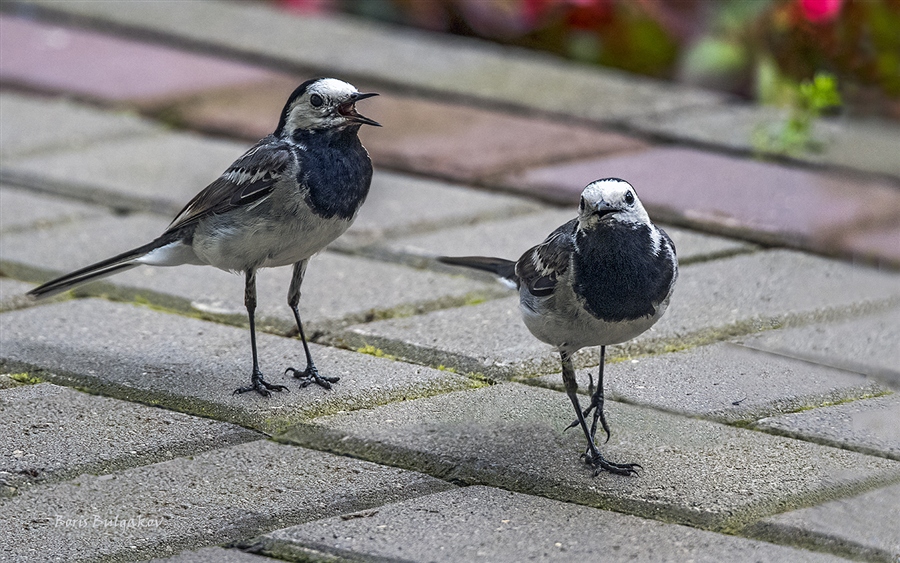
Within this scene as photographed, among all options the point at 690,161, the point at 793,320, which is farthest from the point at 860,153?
the point at 793,320

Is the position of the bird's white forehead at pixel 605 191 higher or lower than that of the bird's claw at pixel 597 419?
higher

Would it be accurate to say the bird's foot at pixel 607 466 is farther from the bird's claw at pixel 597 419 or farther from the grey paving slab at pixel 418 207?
the grey paving slab at pixel 418 207

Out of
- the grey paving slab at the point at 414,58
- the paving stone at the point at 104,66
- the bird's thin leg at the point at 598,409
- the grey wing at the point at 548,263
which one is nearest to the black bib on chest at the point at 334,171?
the grey wing at the point at 548,263

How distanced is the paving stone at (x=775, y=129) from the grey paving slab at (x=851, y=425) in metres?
2.63

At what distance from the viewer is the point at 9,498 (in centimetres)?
355

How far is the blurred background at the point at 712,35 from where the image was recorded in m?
7.39

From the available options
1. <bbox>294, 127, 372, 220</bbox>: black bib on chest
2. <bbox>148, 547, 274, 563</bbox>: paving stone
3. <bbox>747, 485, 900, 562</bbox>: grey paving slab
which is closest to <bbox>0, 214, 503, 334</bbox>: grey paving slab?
<bbox>294, 127, 372, 220</bbox>: black bib on chest

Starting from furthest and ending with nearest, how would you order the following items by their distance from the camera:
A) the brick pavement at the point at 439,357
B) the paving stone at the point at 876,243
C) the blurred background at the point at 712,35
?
the blurred background at the point at 712,35 → the paving stone at the point at 876,243 → the brick pavement at the point at 439,357

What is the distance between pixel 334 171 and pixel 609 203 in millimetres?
993

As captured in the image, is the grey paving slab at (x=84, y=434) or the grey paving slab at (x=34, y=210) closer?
the grey paving slab at (x=84, y=434)

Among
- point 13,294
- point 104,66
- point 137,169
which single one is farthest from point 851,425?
point 104,66

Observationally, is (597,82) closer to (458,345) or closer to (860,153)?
(860,153)

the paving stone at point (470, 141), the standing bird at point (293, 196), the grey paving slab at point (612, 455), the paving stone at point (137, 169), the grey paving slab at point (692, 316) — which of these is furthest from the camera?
the paving stone at point (470, 141)

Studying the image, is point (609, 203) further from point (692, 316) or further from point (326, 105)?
point (692, 316)
